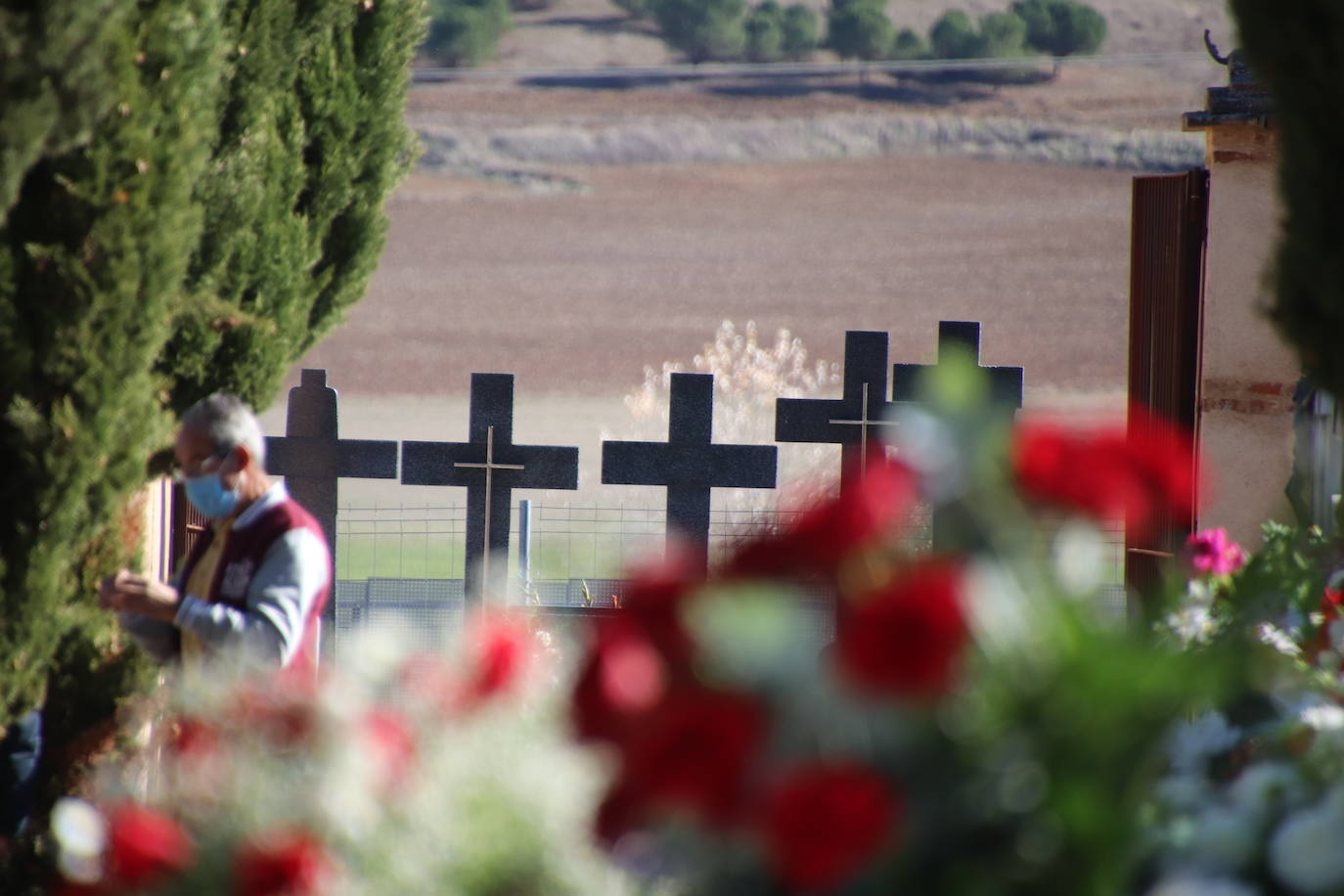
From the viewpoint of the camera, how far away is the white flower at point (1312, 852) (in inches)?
66.0

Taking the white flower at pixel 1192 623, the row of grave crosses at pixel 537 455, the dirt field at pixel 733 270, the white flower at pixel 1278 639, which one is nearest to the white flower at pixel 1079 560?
the white flower at pixel 1192 623

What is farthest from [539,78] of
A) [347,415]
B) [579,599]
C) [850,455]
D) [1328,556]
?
[1328,556]

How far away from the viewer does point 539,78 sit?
44188 millimetres

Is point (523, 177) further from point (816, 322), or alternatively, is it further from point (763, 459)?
point (763, 459)

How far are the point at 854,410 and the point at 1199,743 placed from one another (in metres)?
4.71

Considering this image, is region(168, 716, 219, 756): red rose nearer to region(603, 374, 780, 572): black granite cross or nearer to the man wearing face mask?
the man wearing face mask

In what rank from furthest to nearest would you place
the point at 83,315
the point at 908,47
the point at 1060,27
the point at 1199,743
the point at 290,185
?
the point at 908,47 → the point at 1060,27 → the point at 290,185 → the point at 83,315 → the point at 1199,743

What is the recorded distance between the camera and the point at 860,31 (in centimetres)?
4522

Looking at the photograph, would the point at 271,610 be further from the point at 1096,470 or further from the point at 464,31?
the point at 464,31

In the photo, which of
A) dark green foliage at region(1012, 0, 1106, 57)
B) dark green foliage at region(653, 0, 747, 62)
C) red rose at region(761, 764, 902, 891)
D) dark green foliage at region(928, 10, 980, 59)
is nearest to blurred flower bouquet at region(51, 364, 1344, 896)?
red rose at region(761, 764, 902, 891)

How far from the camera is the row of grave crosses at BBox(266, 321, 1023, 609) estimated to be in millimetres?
6812

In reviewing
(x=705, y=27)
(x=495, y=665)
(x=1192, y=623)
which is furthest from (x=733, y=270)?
(x=495, y=665)

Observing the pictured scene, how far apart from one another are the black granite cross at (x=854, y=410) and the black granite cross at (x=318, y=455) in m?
1.82

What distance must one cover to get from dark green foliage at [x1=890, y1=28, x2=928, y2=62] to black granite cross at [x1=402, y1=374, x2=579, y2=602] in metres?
40.3
